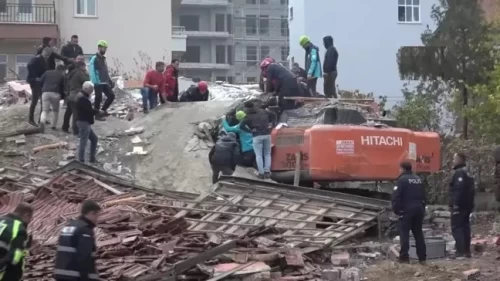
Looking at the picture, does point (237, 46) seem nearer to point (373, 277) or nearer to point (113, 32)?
point (113, 32)

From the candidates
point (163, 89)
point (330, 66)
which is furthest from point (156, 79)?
point (330, 66)

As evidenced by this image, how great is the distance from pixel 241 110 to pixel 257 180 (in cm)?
225

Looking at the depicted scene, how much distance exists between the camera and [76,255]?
28.0 ft

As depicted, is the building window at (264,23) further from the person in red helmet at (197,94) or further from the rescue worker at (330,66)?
the rescue worker at (330,66)

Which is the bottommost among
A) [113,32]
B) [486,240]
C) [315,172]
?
[486,240]

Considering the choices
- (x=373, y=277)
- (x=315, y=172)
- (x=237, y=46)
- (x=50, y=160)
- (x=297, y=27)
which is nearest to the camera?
(x=373, y=277)

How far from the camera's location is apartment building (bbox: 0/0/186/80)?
1473 inches

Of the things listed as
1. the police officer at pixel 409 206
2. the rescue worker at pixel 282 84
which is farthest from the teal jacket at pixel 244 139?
the police officer at pixel 409 206

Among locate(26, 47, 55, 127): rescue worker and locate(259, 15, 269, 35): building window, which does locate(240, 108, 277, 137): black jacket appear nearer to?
locate(26, 47, 55, 127): rescue worker

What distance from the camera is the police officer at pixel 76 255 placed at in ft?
28.0

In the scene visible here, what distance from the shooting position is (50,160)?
64.1ft

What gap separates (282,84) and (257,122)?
2190 millimetres

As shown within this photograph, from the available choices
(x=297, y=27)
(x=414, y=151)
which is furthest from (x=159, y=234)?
(x=297, y=27)

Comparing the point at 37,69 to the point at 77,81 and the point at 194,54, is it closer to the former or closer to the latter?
the point at 77,81
